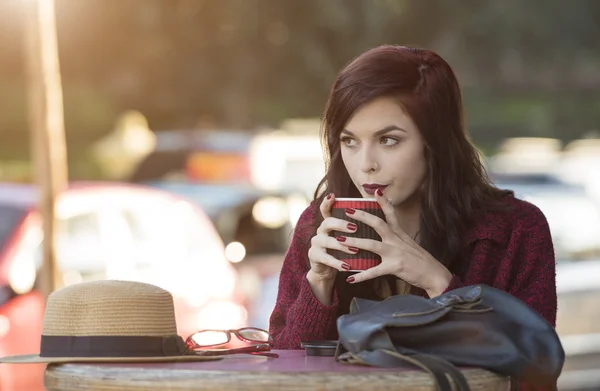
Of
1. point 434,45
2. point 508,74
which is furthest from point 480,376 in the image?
point 508,74

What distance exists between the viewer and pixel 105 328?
3.01 meters

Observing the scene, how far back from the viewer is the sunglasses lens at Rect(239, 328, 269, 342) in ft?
10.8

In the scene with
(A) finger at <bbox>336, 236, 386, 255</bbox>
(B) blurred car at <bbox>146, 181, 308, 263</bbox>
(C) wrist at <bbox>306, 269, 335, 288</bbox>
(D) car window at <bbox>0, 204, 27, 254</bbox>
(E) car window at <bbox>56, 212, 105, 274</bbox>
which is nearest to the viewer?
(A) finger at <bbox>336, 236, 386, 255</bbox>

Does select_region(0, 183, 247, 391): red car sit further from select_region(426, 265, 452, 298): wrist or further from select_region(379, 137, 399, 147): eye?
select_region(426, 265, 452, 298): wrist

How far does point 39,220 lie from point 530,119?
99.8 ft

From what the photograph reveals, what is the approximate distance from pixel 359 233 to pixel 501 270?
0.45 metres

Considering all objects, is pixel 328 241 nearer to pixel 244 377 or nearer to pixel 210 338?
pixel 210 338

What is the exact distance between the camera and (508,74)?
3628 centimetres

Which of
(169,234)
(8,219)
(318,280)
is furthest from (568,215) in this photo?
(318,280)

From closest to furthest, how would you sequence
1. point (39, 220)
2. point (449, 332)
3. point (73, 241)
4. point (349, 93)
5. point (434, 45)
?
point (449, 332), point (349, 93), point (39, 220), point (73, 241), point (434, 45)

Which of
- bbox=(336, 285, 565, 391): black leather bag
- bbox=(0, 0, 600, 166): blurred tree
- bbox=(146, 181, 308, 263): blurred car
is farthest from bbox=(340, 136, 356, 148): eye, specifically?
bbox=(0, 0, 600, 166): blurred tree

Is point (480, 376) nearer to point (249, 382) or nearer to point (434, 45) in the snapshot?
point (249, 382)

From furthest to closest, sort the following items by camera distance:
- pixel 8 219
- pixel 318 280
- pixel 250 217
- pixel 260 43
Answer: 1. pixel 260 43
2. pixel 250 217
3. pixel 8 219
4. pixel 318 280

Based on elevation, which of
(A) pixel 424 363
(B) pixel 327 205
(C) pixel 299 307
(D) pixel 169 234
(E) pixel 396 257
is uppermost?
(D) pixel 169 234
